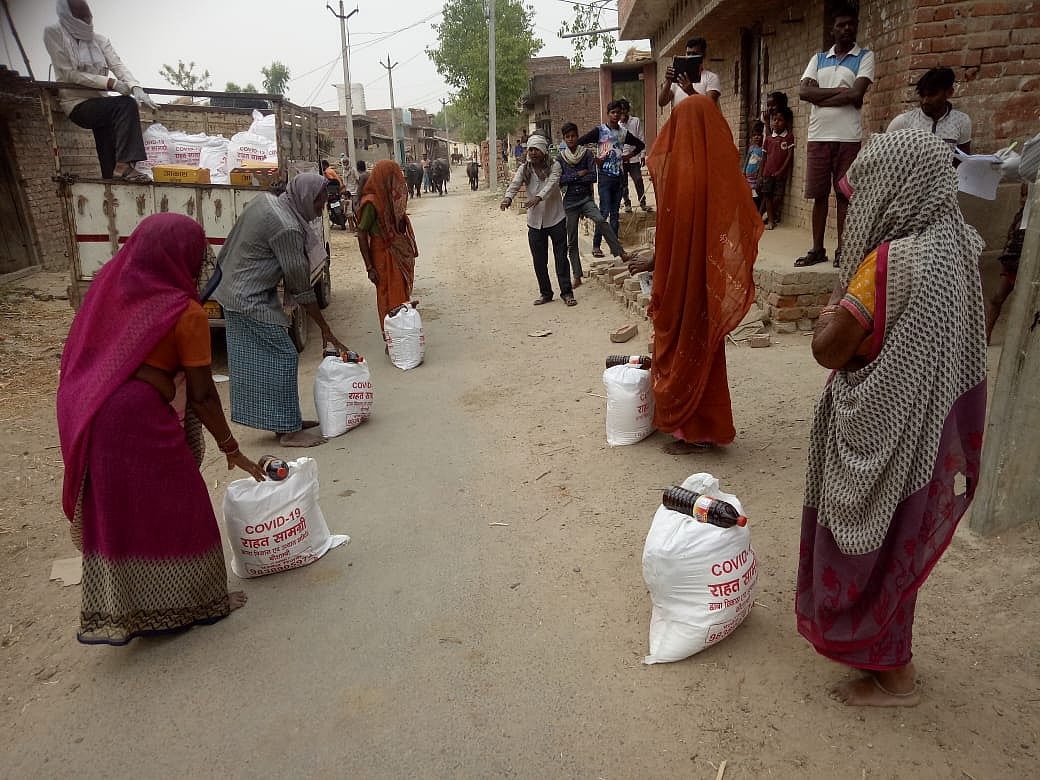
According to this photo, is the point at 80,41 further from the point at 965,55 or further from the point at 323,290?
the point at 965,55

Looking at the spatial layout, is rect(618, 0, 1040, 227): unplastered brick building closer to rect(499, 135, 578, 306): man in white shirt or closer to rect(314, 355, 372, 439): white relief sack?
rect(499, 135, 578, 306): man in white shirt

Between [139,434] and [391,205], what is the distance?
14.9ft

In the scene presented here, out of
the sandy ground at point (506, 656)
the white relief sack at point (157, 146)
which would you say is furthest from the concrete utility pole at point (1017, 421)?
the white relief sack at point (157, 146)

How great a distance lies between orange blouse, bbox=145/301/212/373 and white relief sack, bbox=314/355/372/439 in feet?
7.79

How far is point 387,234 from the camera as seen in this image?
6840mm

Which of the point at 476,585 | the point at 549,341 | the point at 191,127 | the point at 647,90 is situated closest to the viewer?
the point at 476,585

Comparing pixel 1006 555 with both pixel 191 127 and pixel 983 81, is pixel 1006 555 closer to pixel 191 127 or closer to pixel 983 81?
pixel 983 81

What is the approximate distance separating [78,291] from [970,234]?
7032 mm

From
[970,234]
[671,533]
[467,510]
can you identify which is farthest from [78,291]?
[970,234]

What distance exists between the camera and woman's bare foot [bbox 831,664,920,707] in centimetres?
225

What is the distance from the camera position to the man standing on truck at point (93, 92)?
688cm

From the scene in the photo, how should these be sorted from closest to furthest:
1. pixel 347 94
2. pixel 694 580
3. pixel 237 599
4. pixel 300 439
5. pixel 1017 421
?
pixel 694 580 < pixel 1017 421 < pixel 237 599 < pixel 300 439 < pixel 347 94

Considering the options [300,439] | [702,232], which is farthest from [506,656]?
[300,439]

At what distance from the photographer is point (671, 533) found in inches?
99.2
